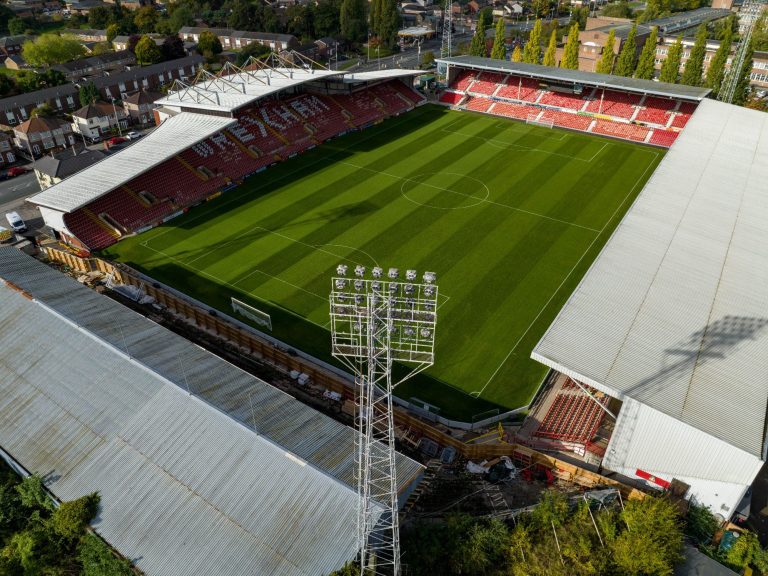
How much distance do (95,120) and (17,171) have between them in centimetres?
1316

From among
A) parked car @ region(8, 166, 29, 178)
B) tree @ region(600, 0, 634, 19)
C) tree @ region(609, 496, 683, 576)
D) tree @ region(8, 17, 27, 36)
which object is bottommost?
parked car @ region(8, 166, 29, 178)

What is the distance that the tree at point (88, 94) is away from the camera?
7388 cm

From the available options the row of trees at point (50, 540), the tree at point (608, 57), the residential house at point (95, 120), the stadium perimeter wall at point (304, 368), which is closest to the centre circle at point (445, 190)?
the stadium perimeter wall at point (304, 368)

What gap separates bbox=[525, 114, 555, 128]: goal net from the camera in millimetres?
70000

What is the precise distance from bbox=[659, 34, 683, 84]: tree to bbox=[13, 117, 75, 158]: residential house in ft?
263

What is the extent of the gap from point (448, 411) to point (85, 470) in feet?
58.7

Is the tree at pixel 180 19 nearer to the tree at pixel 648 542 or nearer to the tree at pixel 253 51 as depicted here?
the tree at pixel 253 51

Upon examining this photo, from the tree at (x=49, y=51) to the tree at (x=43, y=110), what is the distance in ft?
95.4

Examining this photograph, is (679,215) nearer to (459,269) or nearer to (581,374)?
(459,269)

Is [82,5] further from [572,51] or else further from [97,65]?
[572,51]

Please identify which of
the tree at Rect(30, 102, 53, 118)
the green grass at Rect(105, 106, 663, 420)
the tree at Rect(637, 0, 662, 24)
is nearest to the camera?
the green grass at Rect(105, 106, 663, 420)

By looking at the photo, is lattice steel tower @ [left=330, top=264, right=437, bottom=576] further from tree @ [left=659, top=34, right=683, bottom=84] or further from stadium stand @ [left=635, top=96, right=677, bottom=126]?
tree @ [left=659, top=34, right=683, bottom=84]

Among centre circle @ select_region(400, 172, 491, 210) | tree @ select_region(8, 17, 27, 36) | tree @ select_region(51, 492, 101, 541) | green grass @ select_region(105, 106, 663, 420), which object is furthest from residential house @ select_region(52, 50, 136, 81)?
tree @ select_region(51, 492, 101, 541)

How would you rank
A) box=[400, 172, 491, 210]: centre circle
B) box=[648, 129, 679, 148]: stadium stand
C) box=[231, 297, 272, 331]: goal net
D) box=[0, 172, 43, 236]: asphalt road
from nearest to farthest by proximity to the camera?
1. box=[231, 297, 272, 331]: goal net
2. box=[0, 172, 43, 236]: asphalt road
3. box=[400, 172, 491, 210]: centre circle
4. box=[648, 129, 679, 148]: stadium stand
